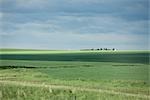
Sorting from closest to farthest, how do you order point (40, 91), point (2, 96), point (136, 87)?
point (2, 96) → point (40, 91) → point (136, 87)

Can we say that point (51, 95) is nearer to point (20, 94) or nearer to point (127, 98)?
point (20, 94)

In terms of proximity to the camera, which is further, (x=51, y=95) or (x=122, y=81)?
(x=122, y=81)

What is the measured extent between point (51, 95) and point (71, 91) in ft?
7.37

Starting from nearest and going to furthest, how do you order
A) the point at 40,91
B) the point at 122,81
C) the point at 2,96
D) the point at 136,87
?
the point at 2,96
the point at 40,91
the point at 136,87
the point at 122,81

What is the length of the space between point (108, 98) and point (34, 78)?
51.8 ft

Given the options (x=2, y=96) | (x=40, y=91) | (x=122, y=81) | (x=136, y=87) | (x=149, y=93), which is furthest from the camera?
(x=122, y=81)

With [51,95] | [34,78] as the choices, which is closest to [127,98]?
[51,95]

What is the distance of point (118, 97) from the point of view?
74.6 feet

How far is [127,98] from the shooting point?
2238 cm

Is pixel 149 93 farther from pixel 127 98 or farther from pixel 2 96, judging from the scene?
pixel 2 96

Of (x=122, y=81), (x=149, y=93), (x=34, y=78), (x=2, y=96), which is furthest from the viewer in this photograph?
(x=34, y=78)

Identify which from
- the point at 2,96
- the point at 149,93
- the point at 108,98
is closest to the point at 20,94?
the point at 2,96

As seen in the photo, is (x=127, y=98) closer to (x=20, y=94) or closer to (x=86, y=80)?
(x=20, y=94)

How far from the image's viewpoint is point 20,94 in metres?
22.6
